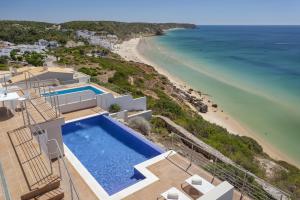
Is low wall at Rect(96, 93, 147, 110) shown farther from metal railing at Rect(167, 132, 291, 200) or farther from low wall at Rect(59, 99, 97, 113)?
metal railing at Rect(167, 132, 291, 200)

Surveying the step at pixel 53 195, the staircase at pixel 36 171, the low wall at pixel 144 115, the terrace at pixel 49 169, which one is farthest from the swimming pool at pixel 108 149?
the staircase at pixel 36 171

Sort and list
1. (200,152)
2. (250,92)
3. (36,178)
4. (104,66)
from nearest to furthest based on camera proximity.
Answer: (36,178), (200,152), (250,92), (104,66)

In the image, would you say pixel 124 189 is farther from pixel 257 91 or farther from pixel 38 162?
pixel 257 91

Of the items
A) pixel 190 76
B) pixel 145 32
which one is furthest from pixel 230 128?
pixel 145 32

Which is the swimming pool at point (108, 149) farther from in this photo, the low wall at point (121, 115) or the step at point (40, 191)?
the step at point (40, 191)

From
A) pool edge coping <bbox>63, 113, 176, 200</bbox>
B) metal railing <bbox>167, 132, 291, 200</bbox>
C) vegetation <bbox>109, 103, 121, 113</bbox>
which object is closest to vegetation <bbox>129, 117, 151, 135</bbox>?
vegetation <bbox>109, 103, 121, 113</bbox>

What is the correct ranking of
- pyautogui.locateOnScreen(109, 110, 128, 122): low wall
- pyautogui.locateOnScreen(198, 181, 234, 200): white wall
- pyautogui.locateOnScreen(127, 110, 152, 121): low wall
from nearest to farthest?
pyautogui.locateOnScreen(198, 181, 234, 200): white wall, pyautogui.locateOnScreen(109, 110, 128, 122): low wall, pyautogui.locateOnScreen(127, 110, 152, 121): low wall

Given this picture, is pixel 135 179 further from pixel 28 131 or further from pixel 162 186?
pixel 28 131

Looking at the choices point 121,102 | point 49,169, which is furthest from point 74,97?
point 49,169
